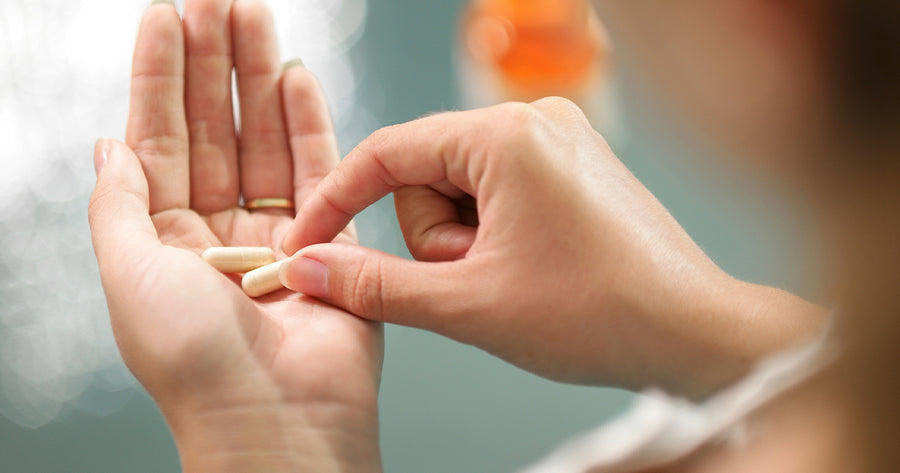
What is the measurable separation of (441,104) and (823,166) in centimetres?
125

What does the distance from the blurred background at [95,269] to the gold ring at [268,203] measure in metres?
0.34

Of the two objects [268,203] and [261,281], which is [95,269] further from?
[261,281]

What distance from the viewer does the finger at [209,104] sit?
0.95 meters

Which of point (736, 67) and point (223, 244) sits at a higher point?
point (736, 67)

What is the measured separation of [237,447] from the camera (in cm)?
63

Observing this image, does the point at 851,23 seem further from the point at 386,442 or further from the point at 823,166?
the point at 386,442

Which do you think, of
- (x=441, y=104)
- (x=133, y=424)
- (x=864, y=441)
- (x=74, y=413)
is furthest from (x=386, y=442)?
(x=864, y=441)

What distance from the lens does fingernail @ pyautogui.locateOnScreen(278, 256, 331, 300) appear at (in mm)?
715

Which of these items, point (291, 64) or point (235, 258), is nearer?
point (235, 258)

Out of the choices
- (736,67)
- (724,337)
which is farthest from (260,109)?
(736,67)

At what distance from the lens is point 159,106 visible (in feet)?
2.99

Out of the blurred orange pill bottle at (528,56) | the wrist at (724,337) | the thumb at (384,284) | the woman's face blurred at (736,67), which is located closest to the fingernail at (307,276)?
the thumb at (384,284)

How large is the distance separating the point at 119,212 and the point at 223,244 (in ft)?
0.54

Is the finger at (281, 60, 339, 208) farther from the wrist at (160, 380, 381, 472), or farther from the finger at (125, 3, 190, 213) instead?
the wrist at (160, 380, 381, 472)
